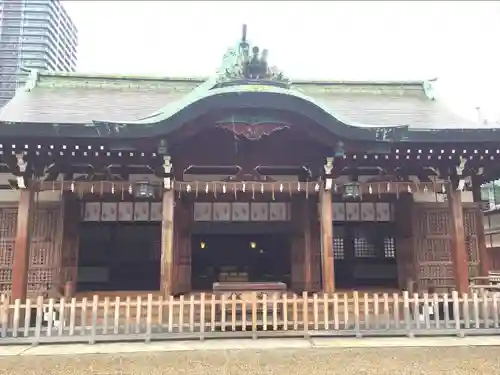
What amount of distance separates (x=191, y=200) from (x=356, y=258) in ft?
17.1

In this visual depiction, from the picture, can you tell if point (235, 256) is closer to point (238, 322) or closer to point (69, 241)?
point (69, 241)

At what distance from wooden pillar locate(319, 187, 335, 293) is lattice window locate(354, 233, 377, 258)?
151 inches

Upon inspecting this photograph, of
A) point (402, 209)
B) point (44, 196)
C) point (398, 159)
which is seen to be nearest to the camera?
point (398, 159)

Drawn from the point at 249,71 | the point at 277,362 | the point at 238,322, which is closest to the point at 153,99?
the point at 249,71

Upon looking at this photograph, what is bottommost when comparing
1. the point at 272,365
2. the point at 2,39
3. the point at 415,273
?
the point at 272,365

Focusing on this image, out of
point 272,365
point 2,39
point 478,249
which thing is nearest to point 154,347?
point 272,365

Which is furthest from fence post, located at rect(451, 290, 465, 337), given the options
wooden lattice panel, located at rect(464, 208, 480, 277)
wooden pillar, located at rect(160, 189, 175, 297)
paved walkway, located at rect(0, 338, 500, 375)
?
wooden pillar, located at rect(160, 189, 175, 297)

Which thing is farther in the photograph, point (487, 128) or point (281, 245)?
point (281, 245)

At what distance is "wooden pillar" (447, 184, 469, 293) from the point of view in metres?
9.06

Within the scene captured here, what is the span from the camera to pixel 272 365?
6086 millimetres

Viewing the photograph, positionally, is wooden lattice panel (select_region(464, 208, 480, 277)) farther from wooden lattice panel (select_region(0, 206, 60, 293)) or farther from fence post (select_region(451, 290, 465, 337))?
wooden lattice panel (select_region(0, 206, 60, 293))

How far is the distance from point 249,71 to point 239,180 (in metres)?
2.39

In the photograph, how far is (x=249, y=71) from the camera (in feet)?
27.9

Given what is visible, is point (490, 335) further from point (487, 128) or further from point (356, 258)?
point (356, 258)
